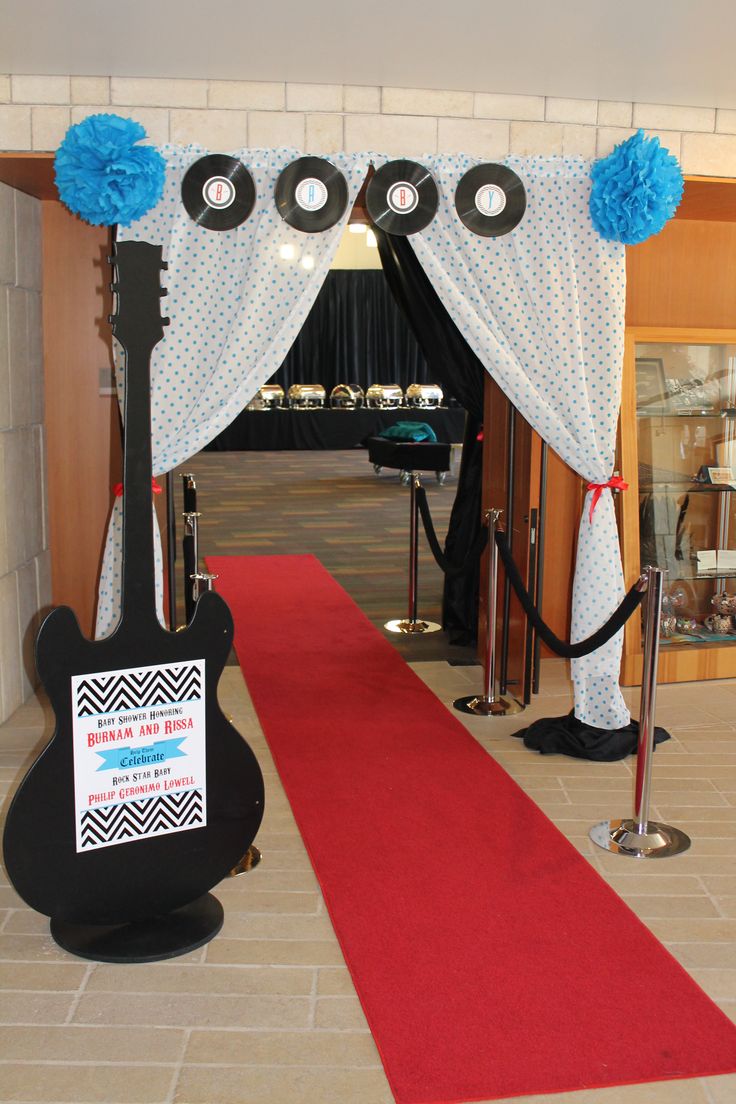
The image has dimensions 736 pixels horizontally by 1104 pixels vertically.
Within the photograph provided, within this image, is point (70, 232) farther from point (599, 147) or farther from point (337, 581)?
point (337, 581)

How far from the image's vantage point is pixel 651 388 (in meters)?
5.43

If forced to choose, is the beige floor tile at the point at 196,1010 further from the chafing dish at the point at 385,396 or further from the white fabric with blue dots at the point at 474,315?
the chafing dish at the point at 385,396

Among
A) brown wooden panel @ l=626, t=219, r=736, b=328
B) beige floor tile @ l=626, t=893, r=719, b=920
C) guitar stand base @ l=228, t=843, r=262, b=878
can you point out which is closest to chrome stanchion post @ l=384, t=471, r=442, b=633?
brown wooden panel @ l=626, t=219, r=736, b=328

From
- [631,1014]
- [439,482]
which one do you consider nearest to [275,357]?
[631,1014]

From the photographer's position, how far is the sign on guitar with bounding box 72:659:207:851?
2836 millimetres

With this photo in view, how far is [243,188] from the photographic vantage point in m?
4.11

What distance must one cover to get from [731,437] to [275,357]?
267 cm

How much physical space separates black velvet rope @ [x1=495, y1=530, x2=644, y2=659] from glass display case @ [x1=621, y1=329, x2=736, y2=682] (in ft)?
3.24

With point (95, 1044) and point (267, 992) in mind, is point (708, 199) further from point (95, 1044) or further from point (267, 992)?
point (95, 1044)

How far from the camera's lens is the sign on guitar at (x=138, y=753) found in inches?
112

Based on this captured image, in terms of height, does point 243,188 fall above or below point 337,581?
above

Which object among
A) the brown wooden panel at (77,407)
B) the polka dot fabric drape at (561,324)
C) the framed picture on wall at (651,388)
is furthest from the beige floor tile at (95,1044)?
the framed picture on wall at (651,388)

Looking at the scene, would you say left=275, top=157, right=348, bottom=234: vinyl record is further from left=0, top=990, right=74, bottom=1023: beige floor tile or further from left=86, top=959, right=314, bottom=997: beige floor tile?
left=0, top=990, right=74, bottom=1023: beige floor tile

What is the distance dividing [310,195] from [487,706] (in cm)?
235
